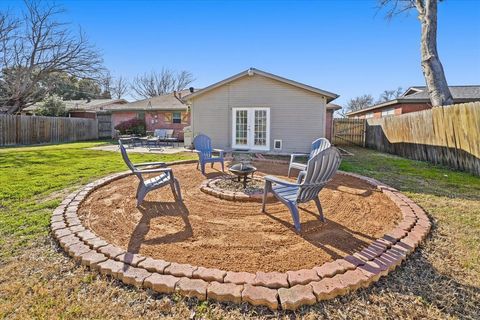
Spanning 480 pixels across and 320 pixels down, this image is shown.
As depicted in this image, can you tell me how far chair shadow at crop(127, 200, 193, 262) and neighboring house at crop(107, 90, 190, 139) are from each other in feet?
47.2

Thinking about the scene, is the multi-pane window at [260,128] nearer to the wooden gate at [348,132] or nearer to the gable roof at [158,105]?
the gable roof at [158,105]

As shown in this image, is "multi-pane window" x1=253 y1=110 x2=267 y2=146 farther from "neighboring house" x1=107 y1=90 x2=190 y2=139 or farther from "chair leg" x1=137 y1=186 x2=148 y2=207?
"chair leg" x1=137 y1=186 x2=148 y2=207

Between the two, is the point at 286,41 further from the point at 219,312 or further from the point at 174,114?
the point at 219,312

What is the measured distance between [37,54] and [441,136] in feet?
86.5

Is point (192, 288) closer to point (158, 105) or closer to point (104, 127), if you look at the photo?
point (158, 105)

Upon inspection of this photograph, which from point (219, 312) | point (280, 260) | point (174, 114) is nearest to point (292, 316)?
point (219, 312)

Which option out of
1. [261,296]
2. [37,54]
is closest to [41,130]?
[37,54]

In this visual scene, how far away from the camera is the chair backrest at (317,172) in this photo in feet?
10.2

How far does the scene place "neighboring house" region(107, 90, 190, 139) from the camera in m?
18.4

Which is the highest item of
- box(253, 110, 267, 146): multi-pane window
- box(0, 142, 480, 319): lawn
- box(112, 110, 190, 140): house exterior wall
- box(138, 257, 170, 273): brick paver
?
box(112, 110, 190, 140): house exterior wall

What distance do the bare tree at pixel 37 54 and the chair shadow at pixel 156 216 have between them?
21.9 metres

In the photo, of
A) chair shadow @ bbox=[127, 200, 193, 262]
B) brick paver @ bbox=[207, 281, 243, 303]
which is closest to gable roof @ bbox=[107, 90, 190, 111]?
chair shadow @ bbox=[127, 200, 193, 262]

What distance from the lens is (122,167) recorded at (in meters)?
7.37

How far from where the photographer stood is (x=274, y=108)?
462 inches
